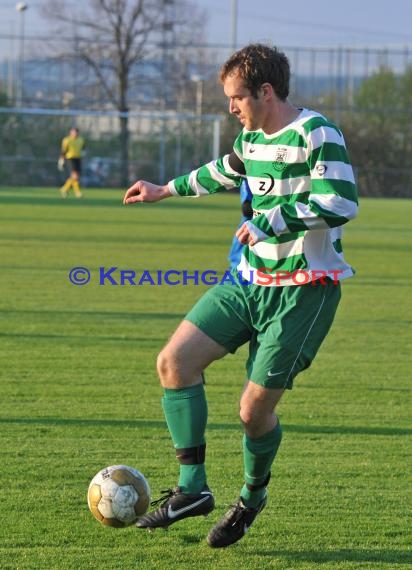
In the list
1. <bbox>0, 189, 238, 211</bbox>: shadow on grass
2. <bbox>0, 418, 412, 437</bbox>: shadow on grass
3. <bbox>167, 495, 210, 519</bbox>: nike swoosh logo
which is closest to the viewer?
<bbox>167, 495, 210, 519</bbox>: nike swoosh logo

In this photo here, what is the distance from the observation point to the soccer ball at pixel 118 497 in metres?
4.56

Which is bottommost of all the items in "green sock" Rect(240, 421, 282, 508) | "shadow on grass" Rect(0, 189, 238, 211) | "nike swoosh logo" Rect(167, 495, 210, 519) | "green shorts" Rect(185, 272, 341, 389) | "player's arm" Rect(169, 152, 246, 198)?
"shadow on grass" Rect(0, 189, 238, 211)

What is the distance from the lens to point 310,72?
2100 inches

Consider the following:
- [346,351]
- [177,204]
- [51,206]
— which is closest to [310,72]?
[177,204]

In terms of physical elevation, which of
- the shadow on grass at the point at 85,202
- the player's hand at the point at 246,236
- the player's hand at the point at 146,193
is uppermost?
the player's hand at the point at 146,193

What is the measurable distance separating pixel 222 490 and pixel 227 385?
101 inches

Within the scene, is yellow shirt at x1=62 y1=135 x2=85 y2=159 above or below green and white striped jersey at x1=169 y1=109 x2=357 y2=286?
below

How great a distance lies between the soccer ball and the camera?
15.0ft

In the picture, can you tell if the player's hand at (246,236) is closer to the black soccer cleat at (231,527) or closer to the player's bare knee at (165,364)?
the player's bare knee at (165,364)

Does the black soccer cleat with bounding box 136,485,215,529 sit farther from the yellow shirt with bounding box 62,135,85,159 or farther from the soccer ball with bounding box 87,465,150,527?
the yellow shirt with bounding box 62,135,85,159

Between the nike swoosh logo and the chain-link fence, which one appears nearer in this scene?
the nike swoosh logo

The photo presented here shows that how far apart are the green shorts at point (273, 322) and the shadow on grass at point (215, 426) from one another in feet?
6.68

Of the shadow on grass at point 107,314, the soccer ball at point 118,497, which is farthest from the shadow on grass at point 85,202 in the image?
the soccer ball at point 118,497

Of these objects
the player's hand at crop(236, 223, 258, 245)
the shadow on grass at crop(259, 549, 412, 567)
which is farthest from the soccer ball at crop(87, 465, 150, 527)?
the player's hand at crop(236, 223, 258, 245)
